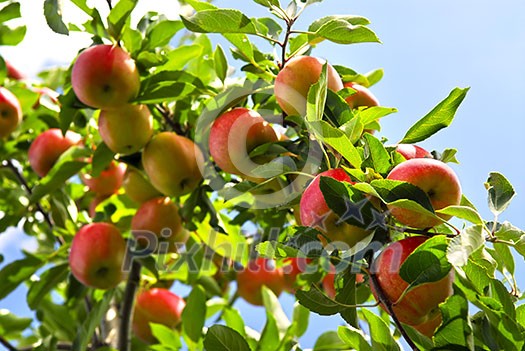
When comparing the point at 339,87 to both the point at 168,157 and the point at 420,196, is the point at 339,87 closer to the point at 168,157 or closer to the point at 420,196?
the point at 420,196

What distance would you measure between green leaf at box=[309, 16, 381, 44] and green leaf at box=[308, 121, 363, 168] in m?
0.34

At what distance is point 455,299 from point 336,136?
326 mm

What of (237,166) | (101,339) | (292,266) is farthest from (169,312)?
(237,166)

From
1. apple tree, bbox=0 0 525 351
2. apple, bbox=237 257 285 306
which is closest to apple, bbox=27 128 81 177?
apple tree, bbox=0 0 525 351

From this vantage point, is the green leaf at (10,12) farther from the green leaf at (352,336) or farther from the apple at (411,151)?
the green leaf at (352,336)

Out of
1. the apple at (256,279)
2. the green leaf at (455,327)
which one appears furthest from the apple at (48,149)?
the green leaf at (455,327)

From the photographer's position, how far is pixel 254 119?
1.57m

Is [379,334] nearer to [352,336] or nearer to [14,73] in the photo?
[352,336]

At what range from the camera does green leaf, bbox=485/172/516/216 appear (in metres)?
1.12

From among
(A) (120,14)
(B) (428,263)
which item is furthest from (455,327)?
(A) (120,14)

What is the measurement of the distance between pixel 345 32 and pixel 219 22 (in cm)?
27

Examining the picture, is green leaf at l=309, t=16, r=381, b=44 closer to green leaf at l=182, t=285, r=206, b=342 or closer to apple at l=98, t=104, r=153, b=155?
apple at l=98, t=104, r=153, b=155

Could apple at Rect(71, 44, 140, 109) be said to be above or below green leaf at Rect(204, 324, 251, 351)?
above

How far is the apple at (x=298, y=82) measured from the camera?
1399 millimetres
